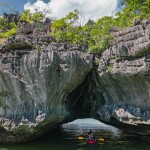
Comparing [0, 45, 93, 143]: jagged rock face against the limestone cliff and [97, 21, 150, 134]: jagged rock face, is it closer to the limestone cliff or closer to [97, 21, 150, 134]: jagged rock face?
the limestone cliff

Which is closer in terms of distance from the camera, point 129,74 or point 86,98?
point 129,74

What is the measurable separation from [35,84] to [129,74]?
5369mm

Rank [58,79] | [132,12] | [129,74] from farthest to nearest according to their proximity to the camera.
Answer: [132,12] → [58,79] → [129,74]

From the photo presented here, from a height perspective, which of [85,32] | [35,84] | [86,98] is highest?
[85,32]

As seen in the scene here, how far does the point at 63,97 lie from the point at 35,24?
595 centimetres

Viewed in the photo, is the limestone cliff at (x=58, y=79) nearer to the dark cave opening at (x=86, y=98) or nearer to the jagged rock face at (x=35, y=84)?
the jagged rock face at (x=35, y=84)

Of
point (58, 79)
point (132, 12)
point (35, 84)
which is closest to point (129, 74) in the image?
point (58, 79)

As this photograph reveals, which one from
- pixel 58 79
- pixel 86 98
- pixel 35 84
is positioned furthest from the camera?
pixel 86 98

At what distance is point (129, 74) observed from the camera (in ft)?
44.9

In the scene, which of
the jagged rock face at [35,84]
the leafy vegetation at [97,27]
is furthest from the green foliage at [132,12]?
the jagged rock face at [35,84]

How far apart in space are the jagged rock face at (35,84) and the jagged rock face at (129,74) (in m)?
1.36

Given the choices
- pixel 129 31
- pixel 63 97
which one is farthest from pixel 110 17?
pixel 63 97

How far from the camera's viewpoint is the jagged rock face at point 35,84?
47.7ft

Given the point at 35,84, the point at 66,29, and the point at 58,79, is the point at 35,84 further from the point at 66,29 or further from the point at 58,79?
the point at 66,29
